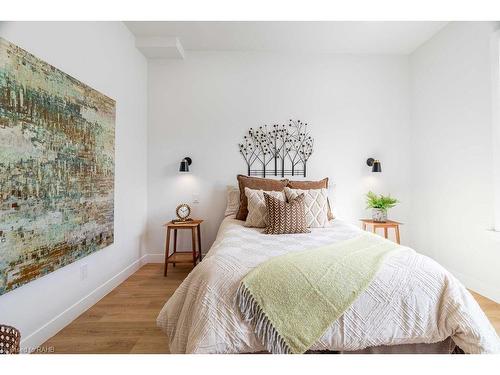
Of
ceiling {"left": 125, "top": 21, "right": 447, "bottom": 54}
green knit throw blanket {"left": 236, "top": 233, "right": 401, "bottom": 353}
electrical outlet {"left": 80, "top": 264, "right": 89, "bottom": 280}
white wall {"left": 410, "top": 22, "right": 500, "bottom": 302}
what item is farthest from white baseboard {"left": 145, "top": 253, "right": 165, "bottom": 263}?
white wall {"left": 410, "top": 22, "right": 500, "bottom": 302}

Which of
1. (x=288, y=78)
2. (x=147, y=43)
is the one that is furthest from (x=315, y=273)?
(x=147, y=43)

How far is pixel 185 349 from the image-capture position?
1321 millimetres

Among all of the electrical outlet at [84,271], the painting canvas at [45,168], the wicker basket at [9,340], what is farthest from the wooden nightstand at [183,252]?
the wicker basket at [9,340]

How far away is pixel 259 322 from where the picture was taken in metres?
1.24

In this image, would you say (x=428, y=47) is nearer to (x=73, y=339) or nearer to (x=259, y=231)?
(x=259, y=231)

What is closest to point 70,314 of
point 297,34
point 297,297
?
point 297,297

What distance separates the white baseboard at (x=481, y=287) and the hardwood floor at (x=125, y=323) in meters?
0.05

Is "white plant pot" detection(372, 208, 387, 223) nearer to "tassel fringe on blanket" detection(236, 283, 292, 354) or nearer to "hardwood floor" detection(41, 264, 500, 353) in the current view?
"hardwood floor" detection(41, 264, 500, 353)

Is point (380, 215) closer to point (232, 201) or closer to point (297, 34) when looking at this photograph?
point (232, 201)

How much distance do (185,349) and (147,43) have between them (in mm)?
3267

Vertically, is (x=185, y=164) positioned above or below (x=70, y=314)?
above

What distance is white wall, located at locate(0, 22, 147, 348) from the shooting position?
5.42 ft

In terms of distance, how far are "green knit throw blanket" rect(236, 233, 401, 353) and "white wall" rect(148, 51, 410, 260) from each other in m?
2.20

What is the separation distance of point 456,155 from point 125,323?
3544 mm
